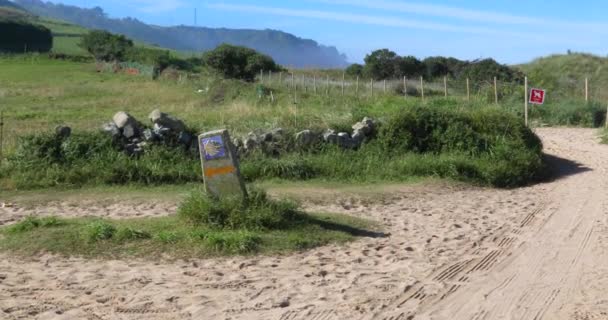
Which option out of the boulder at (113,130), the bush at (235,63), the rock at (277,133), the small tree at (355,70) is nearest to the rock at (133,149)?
the boulder at (113,130)

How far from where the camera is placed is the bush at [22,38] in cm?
7062

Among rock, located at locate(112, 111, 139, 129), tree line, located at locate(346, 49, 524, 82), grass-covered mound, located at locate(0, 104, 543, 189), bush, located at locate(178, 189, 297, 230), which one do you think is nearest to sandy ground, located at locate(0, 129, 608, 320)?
bush, located at locate(178, 189, 297, 230)

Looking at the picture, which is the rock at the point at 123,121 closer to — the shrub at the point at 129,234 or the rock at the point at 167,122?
the rock at the point at 167,122

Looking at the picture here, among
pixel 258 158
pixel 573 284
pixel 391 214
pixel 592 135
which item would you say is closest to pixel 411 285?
pixel 573 284

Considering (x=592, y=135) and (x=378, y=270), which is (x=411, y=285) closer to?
(x=378, y=270)

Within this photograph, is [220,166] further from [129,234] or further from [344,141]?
[344,141]

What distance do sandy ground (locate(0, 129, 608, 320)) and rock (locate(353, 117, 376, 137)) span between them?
453 cm

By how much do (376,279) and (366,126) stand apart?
7.92m

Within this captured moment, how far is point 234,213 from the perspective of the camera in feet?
28.2

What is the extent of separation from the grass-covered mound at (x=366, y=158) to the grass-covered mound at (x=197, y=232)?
118 inches

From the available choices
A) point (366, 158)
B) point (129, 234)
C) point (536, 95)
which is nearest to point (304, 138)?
point (366, 158)

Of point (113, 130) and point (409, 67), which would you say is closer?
point (113, 130)

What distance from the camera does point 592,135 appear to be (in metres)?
21.0

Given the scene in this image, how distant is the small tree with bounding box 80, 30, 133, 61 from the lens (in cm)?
6031
